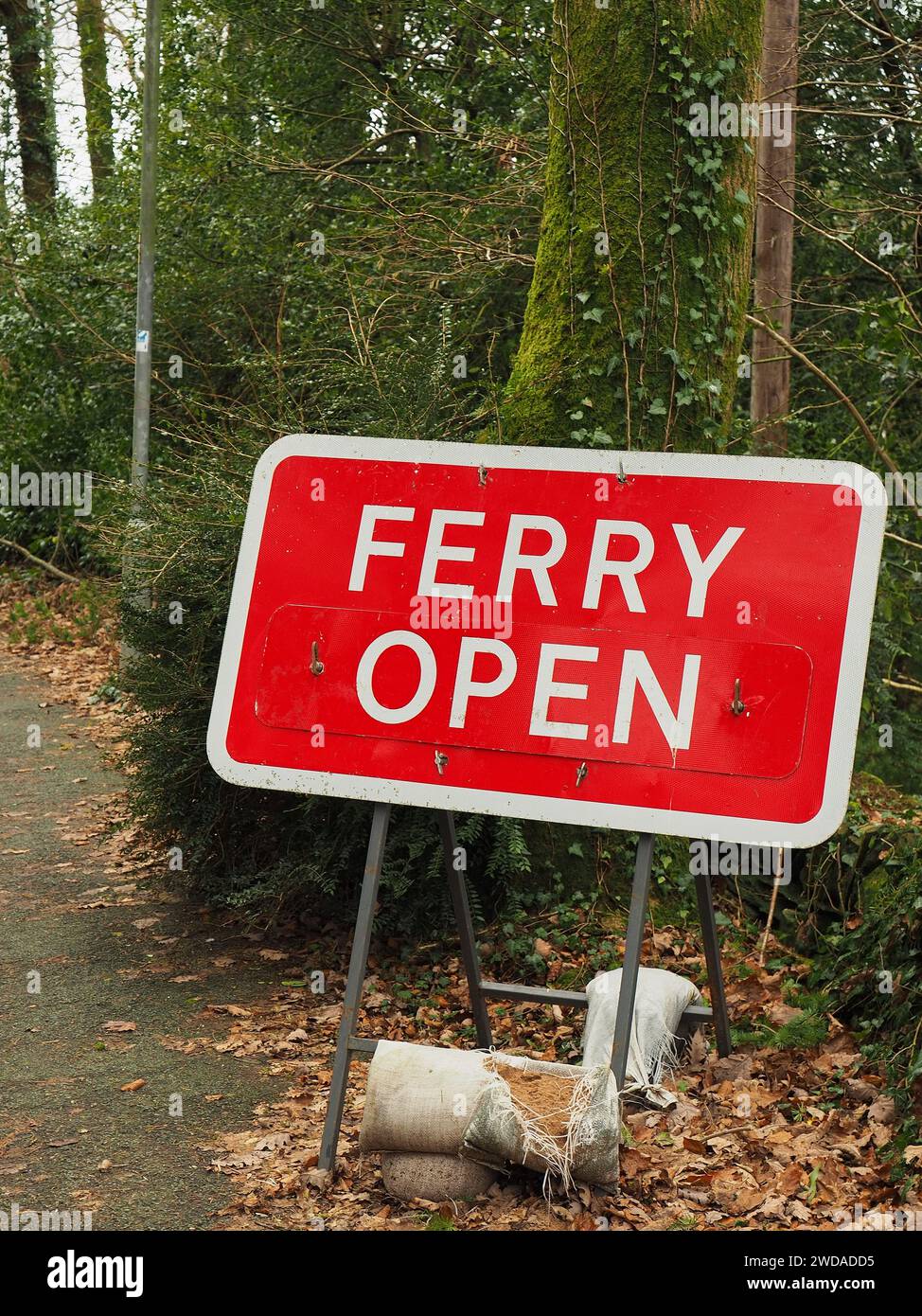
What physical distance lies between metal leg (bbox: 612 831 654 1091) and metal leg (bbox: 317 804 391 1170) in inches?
28.4

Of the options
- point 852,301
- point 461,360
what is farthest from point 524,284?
point 852,301

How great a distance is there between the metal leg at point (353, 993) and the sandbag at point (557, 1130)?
420mm

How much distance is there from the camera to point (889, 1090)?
4.28 meters

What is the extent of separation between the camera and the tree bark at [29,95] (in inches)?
698

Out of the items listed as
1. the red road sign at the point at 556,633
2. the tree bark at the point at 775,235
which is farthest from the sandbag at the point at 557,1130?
the tree bark at the point at 775,235

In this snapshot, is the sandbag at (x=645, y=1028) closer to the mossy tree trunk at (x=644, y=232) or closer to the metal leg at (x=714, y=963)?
the metal leg at (x=714, y=963)

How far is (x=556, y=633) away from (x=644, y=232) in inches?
117

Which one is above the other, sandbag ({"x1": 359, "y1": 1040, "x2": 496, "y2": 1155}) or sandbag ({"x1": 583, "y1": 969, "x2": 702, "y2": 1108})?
sandbag ({"x1": 359, "y1": 1040, "x2": 496, "y2": 1155})

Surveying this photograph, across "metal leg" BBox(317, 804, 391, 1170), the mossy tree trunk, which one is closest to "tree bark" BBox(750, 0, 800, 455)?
the mossy tree trunk

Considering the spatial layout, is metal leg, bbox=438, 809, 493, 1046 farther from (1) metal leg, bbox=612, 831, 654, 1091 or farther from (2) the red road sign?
(1) metal leg, bbox=612, 831, 654, 1091

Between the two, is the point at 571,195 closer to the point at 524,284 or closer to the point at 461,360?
the point at 461,360

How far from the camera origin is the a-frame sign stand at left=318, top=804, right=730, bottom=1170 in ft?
11.7

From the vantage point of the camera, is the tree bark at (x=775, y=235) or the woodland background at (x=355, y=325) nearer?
the woodland background at (x=355, y=325)

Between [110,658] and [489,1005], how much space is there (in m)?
7.66
